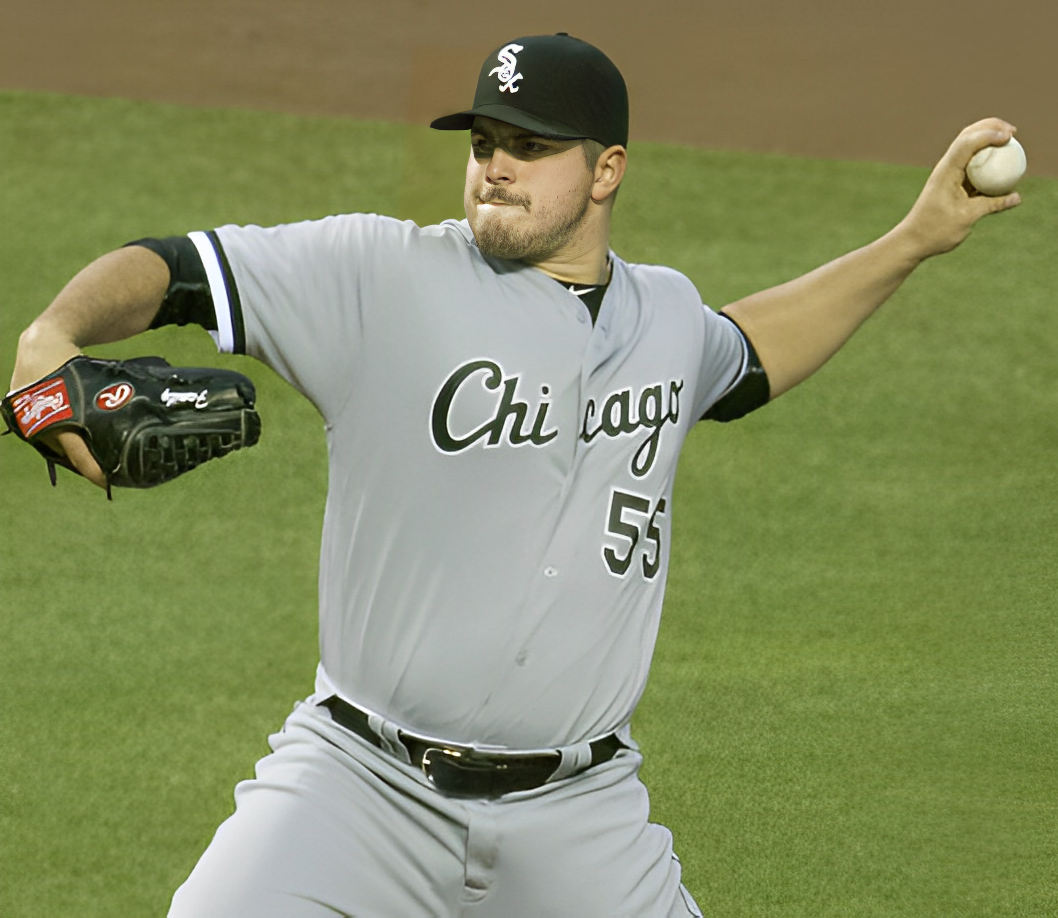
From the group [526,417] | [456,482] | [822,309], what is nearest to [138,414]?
[456,482]

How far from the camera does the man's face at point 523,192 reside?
107 inches

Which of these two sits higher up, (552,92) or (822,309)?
(552,92)

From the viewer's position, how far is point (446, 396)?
8.58 ft

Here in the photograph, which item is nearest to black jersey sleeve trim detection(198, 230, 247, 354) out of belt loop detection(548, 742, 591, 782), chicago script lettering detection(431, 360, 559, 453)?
chicago script lettering detection(431, 360, 559, 453)

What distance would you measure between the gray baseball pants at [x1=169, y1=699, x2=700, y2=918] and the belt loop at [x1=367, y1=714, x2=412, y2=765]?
0.02m

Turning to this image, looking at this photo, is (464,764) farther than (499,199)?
No

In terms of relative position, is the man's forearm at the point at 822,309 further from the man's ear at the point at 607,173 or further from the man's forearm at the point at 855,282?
the man's ear at the point at 607,173

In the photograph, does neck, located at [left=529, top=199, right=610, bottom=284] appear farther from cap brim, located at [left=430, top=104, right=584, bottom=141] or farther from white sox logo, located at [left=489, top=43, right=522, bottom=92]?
white sox logo, located at [left=489, top=43, right=522, bottom=92]

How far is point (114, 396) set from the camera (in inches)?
86.8

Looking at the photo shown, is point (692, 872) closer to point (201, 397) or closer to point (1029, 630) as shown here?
point (1029, 630)

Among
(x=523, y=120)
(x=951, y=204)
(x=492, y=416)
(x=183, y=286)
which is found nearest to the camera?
(x=183, y=286)

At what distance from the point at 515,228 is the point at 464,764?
3.05 ft

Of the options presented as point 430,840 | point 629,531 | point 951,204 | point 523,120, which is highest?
point 523,120

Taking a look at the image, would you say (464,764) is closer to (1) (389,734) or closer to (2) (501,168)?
(1) (389,734)
